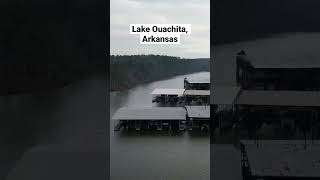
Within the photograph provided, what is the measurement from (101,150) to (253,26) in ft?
5.52

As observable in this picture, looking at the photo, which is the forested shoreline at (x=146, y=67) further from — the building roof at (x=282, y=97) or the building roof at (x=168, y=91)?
the building roof at (x=282, y=97)

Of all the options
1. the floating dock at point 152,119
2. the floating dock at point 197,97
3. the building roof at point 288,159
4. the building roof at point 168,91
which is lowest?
the building roof at point 288,159

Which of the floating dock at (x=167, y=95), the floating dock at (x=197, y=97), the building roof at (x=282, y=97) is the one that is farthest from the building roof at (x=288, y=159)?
the floating dock at (x=167, y=95)

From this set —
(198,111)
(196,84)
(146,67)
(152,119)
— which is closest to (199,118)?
(198,111)

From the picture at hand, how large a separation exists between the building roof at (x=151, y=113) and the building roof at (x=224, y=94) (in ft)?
1.03

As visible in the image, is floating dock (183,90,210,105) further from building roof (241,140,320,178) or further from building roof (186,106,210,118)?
building roof (241,140,320,178)

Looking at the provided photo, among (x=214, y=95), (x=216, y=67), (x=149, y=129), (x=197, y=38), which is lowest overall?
(x=149, y=129)

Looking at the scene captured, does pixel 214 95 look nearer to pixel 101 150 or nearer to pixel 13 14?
pixel 101 150

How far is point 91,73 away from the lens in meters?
3.41

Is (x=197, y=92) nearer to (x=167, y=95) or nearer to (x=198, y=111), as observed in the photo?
(x=198, y=111)

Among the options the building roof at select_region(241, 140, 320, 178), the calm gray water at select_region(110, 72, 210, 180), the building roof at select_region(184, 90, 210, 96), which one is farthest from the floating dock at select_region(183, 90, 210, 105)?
the building roof at select_region(241, 140, 320, 178)

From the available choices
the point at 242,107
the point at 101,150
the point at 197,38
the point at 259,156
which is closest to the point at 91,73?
the point at 101,150

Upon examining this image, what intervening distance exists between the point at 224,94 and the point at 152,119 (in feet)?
2.15

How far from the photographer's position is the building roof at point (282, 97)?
332cm
